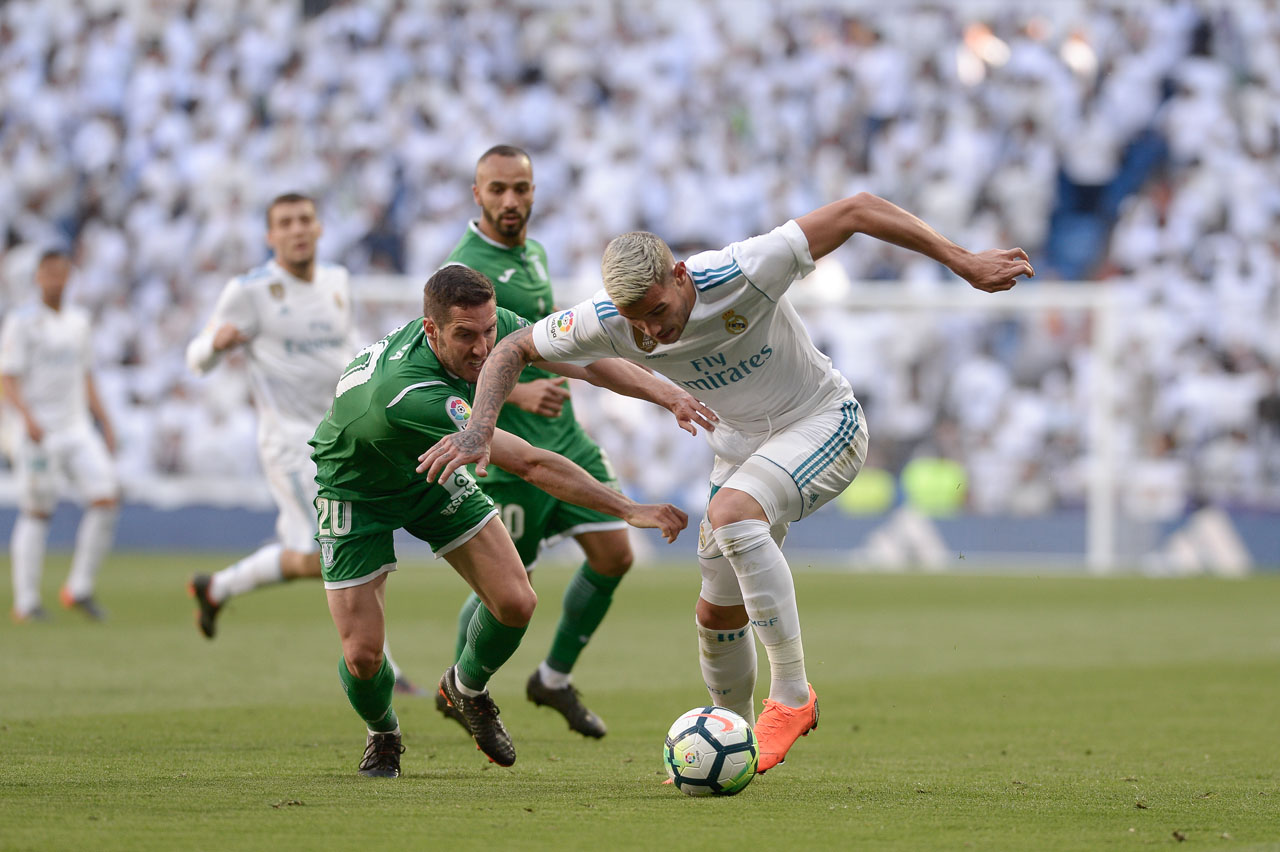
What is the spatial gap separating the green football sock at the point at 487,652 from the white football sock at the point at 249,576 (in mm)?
3400

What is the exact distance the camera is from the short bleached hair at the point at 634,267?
555 centimetres

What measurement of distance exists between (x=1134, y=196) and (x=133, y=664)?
1589 cm

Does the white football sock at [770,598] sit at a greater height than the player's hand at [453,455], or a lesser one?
lesser

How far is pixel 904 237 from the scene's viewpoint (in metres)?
5.74

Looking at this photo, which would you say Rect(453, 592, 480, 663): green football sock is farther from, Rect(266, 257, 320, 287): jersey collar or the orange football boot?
Rect(266, 257, 320, 287): jersey collar

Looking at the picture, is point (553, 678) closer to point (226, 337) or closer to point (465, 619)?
point (465, 619)

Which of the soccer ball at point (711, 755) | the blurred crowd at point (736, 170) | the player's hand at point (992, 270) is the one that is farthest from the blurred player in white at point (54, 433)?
the player's hand at point (992, 270)

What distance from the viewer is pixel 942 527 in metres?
19.0

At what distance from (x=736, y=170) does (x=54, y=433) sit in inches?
478

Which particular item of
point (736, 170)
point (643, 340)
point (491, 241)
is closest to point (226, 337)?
point (491, 241)

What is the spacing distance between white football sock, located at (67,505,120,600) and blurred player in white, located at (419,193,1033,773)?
7861 millimetres

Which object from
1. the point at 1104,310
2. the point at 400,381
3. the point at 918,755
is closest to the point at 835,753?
the point at 918,755

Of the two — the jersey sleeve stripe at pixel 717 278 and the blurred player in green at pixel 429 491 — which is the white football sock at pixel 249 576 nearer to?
the blurred player in green at pixel 429 491

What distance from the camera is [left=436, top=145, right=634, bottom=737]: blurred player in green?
303 inches
